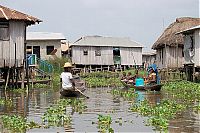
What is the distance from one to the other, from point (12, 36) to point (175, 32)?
1912 centimetres

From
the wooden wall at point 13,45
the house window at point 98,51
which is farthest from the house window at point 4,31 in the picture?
the house window at point 98,51

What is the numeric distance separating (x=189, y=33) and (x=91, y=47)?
68.3ft

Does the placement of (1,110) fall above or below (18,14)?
below

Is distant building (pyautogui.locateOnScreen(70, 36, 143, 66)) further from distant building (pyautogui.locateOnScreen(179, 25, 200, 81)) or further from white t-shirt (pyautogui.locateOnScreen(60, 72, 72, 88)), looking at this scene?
white t-shirt (pyautogui.locateOnScreen(60, 72, 72, 88))

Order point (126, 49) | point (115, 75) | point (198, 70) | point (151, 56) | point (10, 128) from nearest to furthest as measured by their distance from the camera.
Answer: point (10, 128) → point (198, 70) → point (115, 75) → point (126, 49) → point (151, 56)

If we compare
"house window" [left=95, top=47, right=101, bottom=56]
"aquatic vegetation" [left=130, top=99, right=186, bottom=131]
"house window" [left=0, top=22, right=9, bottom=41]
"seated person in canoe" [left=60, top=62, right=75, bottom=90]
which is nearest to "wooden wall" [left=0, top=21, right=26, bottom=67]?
"house window" [left=0, top=22, right=9, bottom=41]

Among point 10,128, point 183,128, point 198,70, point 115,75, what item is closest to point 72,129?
point 10,128

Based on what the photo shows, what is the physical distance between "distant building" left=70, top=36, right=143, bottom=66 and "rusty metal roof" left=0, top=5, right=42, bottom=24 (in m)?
24.9

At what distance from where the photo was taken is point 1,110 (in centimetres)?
1445

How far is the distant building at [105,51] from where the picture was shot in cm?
5172

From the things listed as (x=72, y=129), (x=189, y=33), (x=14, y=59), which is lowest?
(x=72, y=129)

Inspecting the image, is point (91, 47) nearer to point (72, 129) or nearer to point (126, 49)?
point (126, 49)

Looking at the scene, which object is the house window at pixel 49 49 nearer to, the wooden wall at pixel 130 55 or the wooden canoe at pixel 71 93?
the wooden wall at pixel 130 55

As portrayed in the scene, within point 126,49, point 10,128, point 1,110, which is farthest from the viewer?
point 126,49
